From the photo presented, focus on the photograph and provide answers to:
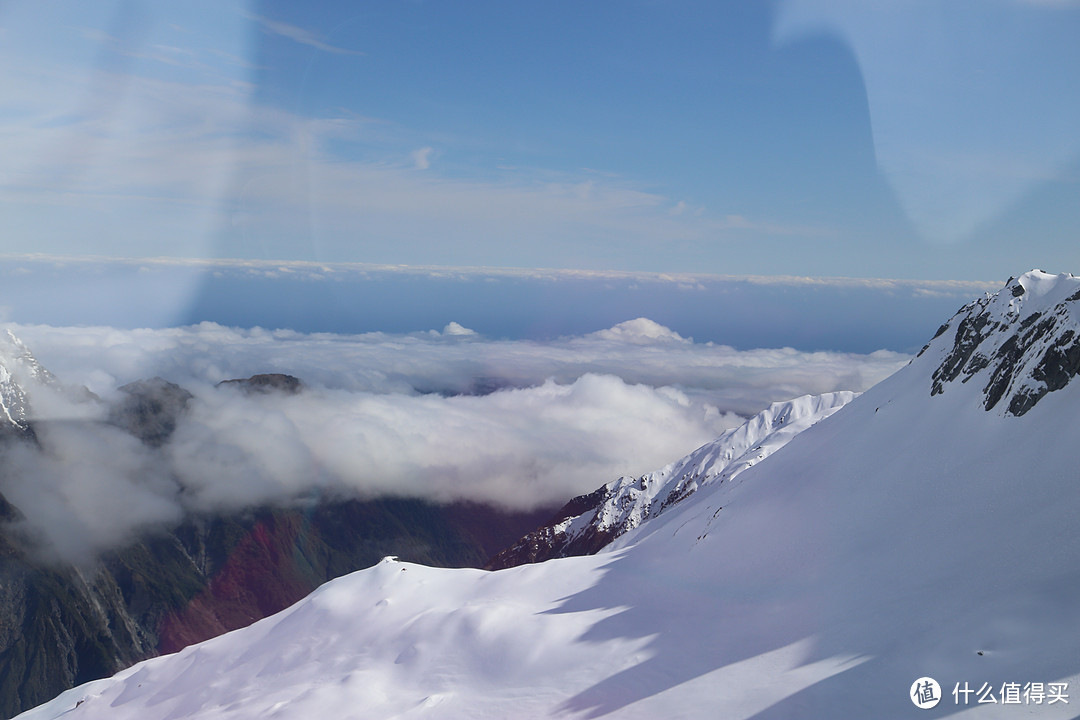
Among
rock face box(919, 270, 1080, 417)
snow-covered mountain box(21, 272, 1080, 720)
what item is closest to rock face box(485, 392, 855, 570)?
rock face box(919, 270, 1080, 417)

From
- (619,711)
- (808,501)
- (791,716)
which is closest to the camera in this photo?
(791,716)

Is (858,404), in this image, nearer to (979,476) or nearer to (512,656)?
(979,476)

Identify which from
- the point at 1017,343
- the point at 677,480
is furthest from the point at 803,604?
the point at 677,480

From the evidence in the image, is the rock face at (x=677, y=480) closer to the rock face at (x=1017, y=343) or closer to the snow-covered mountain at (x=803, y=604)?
the rock face at (x=1017, y=343)

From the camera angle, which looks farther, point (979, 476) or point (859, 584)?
point (979, 476)

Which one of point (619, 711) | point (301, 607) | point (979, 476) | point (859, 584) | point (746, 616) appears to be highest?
point (979, 476)

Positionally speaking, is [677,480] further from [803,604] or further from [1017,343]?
[803,604]

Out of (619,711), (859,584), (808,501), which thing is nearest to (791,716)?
(619,711)
